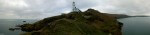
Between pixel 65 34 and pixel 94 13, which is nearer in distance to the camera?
pixel 65 34

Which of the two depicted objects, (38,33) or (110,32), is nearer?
(38,33)

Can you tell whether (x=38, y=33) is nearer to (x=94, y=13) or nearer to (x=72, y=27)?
(x=72, y=27)

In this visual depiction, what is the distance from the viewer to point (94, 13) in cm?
8919

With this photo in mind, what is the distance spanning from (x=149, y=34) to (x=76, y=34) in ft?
223

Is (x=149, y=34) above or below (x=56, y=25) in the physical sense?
below

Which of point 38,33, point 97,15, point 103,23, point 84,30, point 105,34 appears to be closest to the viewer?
point 38,33

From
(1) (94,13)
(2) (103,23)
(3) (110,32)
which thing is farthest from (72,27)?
(1) (94,13)

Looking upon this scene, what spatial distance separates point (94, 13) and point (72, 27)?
3167 cm

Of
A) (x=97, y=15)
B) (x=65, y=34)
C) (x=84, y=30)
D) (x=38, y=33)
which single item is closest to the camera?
(x=65, y=34)

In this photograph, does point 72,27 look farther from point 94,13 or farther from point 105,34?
point 94,13

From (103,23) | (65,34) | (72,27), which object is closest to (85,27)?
(72,27)

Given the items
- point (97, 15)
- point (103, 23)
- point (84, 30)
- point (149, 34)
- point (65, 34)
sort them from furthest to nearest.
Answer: point (149, 34) < point (97, 15) < point (103, 23) < point (84, 30) < point (65, 34)

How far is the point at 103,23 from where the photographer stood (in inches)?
3145

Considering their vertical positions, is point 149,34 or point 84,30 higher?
point 84,30
